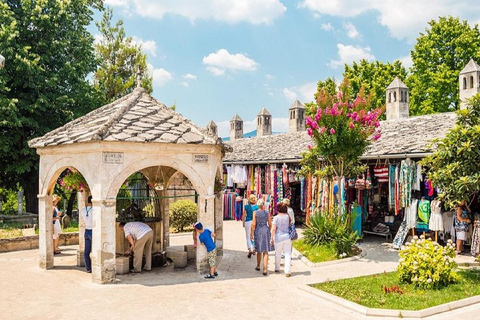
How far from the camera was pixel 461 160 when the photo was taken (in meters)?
9.67

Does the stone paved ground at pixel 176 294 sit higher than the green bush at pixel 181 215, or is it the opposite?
the green bush at pixel 181 215

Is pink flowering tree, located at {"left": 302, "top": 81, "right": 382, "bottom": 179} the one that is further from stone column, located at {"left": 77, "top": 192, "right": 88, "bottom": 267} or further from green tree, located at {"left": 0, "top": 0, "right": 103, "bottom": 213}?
green tree, located at {"left": 0, "top": 0, "right": 103, "bottom": 213}

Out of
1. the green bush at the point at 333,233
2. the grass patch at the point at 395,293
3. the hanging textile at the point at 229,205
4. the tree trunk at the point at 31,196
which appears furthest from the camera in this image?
the hanging textile at the point at 229,205

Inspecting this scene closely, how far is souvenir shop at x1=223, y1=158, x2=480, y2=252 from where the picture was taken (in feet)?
43.2

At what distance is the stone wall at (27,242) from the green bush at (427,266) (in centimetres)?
1126

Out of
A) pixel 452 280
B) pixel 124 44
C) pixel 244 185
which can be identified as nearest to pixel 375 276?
pixel 452 280

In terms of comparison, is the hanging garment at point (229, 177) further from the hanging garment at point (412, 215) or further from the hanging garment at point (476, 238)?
the hanging garment at point (476, 238)

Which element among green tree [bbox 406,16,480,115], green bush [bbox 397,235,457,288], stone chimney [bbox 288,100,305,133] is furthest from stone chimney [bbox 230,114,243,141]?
green bush [bbox 397,235,457,288]

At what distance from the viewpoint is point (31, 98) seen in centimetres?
1859

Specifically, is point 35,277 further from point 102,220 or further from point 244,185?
point 244,185

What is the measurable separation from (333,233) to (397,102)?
52.5ft

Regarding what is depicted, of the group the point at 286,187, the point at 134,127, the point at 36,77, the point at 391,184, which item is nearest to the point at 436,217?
the point at 391,184

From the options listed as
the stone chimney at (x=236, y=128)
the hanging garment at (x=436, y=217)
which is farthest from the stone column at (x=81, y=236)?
the stone chimney at (x=236, y=128)

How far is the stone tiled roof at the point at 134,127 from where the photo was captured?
9688mm
